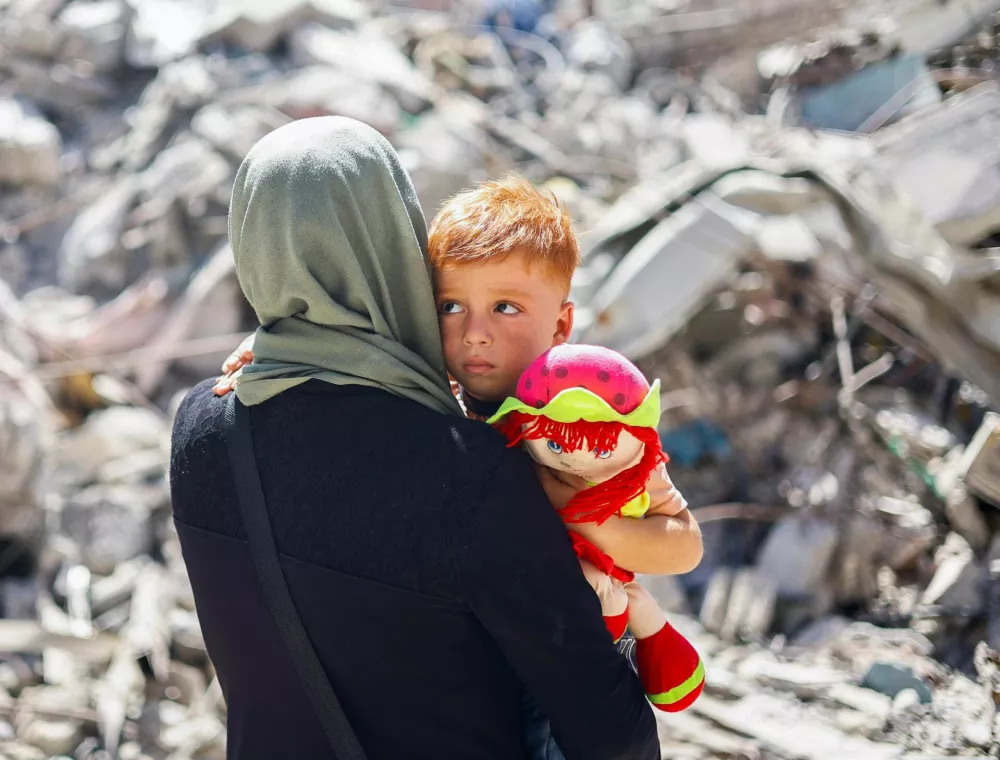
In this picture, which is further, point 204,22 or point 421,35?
point 421,35

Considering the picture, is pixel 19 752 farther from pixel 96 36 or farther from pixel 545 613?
pixel 96 36

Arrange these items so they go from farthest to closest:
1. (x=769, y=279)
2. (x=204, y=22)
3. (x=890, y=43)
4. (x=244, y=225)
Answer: (x=204, y=22)
(x=890, y=43)
(x=769, y=279)
(x=244, y=225)

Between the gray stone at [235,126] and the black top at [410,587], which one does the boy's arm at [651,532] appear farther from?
the gray stone at [235,126]

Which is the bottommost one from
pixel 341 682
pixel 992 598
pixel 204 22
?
pixel 992 598

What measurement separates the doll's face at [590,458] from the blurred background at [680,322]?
2.03 meters

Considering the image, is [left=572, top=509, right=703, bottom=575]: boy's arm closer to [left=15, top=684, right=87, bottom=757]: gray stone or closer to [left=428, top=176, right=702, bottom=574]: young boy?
[left=428, top=176, right=702, bottom=574]: young boy

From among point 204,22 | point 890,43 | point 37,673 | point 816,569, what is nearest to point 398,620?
point 37,673

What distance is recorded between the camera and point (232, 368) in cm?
146

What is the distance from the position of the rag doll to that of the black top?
0.13 m

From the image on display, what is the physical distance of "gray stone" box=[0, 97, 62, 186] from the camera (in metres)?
7.35

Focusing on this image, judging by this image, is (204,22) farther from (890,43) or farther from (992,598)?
(992,598)

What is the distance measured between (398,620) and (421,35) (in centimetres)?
885

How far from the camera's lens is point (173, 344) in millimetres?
5477

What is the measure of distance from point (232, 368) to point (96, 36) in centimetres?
856
